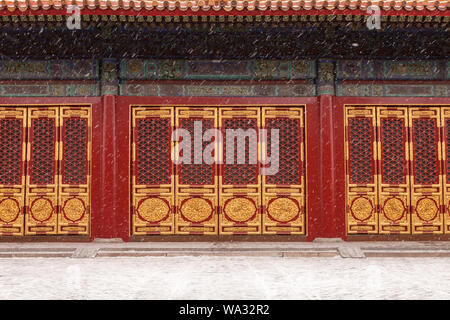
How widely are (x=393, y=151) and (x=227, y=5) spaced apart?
12.8ft

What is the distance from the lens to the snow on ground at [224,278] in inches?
234

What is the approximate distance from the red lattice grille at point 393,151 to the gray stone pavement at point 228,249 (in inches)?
45.4

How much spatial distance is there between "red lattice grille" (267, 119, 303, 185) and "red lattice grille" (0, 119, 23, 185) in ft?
13.8

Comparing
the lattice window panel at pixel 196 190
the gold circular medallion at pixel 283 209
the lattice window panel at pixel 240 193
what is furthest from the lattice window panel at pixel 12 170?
the gold circular medallion at pixel 283 209

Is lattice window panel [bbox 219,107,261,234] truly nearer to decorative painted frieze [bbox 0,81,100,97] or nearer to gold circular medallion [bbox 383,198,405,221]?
gold circular medallion [bbox 383,198,405,221]

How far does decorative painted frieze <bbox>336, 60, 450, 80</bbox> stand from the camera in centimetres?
1036

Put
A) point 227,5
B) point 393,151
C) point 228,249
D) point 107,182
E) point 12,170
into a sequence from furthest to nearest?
point 393,151, point 12,170, point 107,182, point 228,249, point 227,5

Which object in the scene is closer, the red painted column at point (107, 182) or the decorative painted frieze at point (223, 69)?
the red painted column at point (107, 182)

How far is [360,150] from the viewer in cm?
1032

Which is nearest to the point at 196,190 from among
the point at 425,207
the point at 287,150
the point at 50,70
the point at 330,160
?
the point at 287,150

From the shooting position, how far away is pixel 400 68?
10.4 meters

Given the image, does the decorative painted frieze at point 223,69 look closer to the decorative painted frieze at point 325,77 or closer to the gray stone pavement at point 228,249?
the decorative painted frieze at point 325,77

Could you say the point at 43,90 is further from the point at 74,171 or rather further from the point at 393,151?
the point at 393,151

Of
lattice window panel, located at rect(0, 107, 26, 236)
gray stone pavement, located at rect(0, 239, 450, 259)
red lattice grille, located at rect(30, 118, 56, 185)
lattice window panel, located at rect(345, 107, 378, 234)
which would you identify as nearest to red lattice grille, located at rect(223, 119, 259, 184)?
gray stone pavement, located at rect(0, 239, 450, 259)
